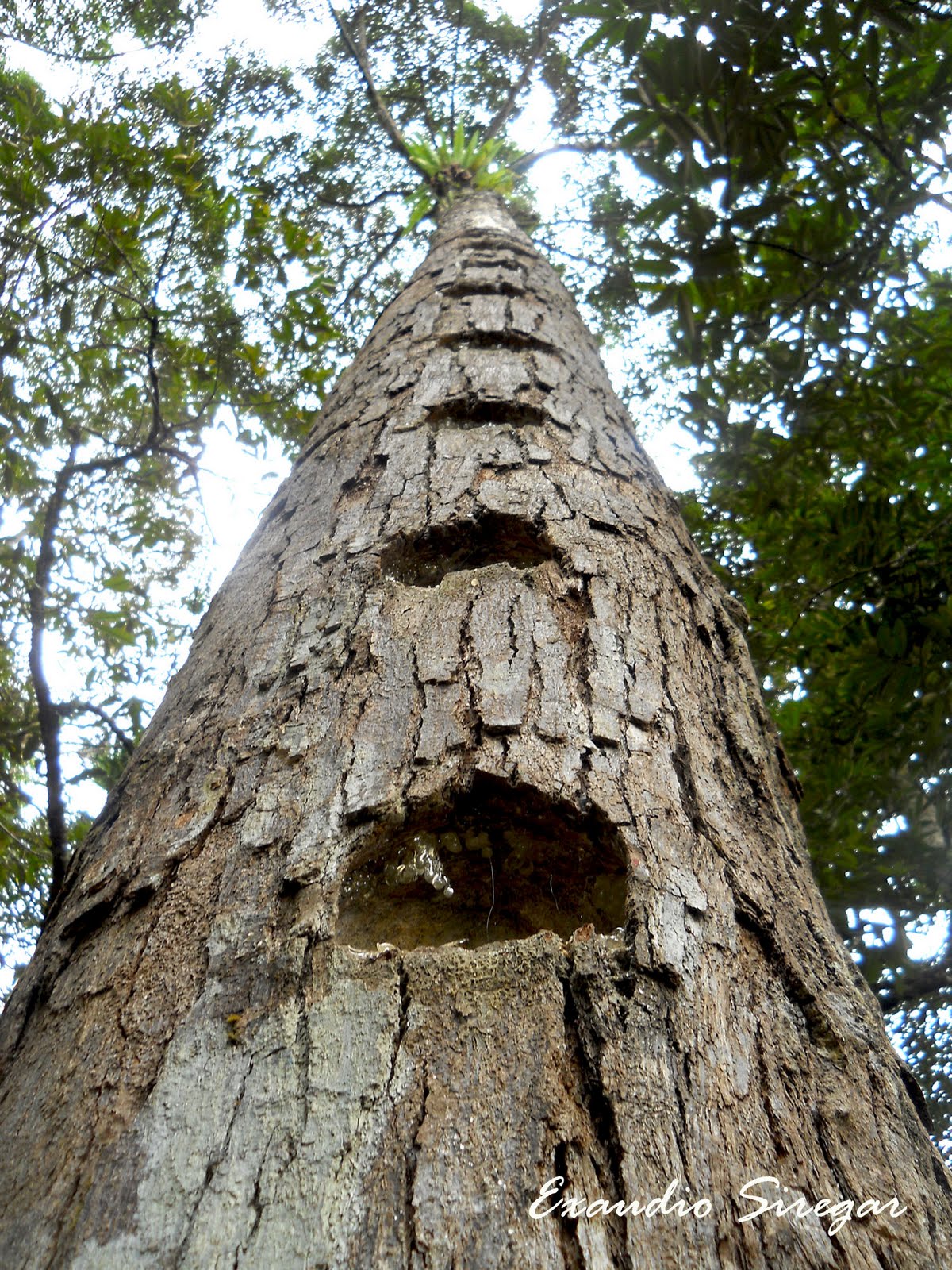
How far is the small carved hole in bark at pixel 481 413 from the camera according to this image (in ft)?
8.13

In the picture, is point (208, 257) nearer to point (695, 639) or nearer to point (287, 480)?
point (287, 480)

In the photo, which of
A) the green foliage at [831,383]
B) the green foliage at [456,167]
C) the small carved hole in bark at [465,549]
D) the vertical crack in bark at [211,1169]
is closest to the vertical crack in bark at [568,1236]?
the vertical crack in bark at [211,1169]

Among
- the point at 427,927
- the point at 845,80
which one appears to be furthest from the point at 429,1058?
the point at 845,80

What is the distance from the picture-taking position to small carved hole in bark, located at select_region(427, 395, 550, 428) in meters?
2.48

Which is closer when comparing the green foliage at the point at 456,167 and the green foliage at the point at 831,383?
the green foliage at the point at 831,383

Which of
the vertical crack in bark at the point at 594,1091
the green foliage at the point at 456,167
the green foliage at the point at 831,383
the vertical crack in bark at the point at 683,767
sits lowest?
the vertical crack in bark at the point at 594,1091

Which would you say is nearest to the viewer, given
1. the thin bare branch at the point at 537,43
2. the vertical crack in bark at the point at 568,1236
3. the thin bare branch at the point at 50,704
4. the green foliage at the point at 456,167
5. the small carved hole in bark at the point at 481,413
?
the vertical crack in bark at the point at 568,1236

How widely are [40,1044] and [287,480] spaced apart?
168 centimetres

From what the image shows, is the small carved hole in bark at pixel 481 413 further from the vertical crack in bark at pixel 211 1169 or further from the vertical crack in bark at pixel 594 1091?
the vertical crack in bark at pixel 211 1169

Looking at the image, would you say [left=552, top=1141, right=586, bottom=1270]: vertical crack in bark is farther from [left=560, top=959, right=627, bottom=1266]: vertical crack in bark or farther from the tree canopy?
the tree canopy

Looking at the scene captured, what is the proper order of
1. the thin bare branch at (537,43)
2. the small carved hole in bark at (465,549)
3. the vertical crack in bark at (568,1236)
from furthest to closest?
the thin bare branch at (537,43) → the small carved hole in bark at (465,549) → the vertical crack in bark at (568,1236)

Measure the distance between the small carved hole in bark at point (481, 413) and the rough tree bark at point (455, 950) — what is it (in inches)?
12.3

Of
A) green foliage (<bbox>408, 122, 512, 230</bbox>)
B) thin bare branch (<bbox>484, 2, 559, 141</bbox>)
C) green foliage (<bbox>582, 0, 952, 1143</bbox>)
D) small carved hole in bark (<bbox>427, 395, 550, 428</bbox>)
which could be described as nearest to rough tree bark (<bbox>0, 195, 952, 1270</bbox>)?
small carved hole in bark (<bbox>427, 395, 550, 428</bbox>)

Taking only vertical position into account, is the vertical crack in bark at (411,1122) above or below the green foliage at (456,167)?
below
